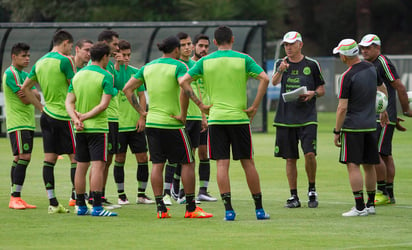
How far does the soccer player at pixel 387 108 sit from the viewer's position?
1273 cm

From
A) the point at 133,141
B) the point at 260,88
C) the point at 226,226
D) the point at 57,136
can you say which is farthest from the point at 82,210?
the point at 260,88

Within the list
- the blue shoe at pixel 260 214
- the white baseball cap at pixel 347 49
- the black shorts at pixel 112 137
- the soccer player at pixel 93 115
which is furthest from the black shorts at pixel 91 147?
the white baseball cap at pixel 347 49

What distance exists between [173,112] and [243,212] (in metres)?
1.68

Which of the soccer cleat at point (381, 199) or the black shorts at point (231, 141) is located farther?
the soccer cleat at point (381, 199)

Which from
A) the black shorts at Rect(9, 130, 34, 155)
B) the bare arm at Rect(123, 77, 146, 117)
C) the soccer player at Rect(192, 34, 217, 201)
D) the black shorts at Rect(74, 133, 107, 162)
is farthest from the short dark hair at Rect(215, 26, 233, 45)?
the black shorts at Rect(9, 130, 34, 155)

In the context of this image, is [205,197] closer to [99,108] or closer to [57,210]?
[57,210]

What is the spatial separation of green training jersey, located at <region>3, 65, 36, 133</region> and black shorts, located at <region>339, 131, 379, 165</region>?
13.9 ft

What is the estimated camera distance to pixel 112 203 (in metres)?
13.1

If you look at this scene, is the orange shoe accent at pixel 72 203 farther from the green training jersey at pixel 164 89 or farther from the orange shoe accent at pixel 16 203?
the green training jersey at pixel 164 89

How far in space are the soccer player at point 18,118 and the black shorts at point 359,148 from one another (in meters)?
4.18

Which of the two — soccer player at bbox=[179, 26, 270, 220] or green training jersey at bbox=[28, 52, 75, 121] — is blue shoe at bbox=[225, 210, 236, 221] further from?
green training jersey at bbox=[28, 52, 75, 121]

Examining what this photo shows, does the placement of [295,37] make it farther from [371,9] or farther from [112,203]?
[371,9]

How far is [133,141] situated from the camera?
13.2 m

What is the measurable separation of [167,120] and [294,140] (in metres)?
2.26
